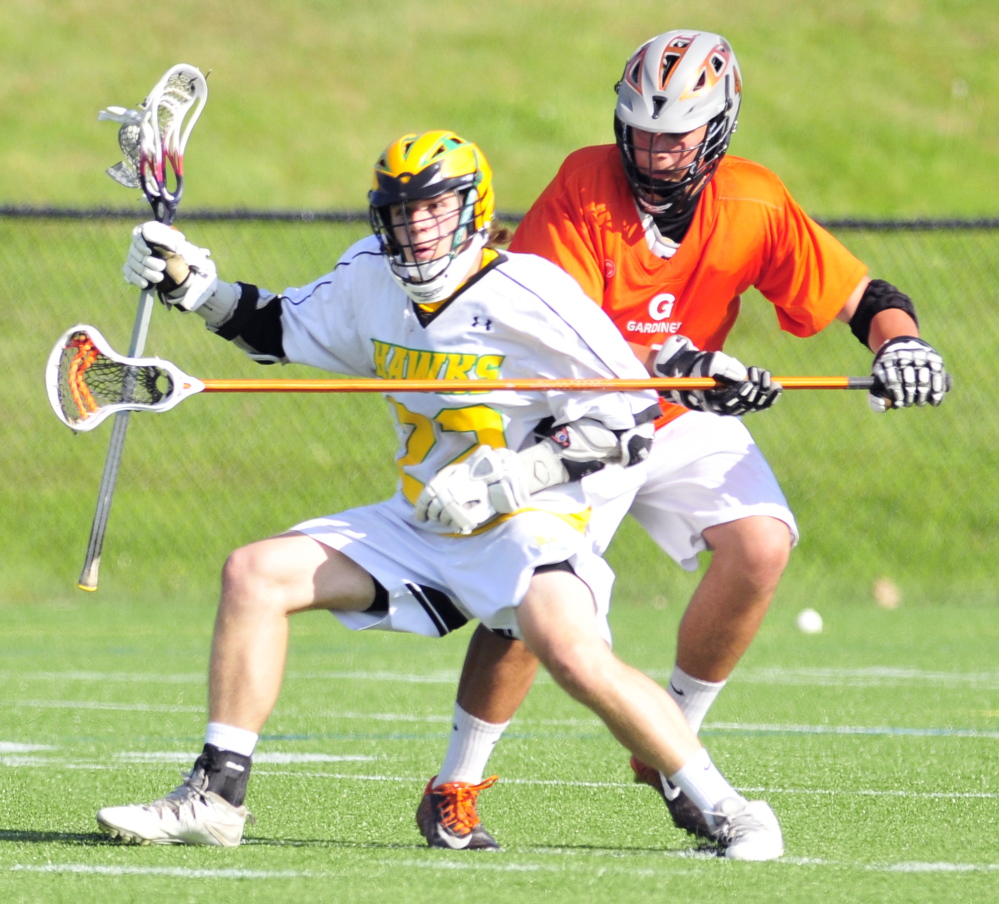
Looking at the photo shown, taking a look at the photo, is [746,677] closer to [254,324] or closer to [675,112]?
[675,112]

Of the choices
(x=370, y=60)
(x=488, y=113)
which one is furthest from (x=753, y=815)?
(x=370, y=60)

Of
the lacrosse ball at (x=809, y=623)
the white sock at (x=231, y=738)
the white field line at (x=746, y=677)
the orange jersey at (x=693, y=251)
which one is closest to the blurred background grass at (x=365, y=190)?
Answer: the lacrosse ball at (x=809, y=623)

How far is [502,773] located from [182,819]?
150 centimetres

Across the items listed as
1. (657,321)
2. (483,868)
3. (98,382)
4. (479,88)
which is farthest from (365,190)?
(483,868)

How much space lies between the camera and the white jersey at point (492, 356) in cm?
385

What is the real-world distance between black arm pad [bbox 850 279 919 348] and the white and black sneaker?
214 centimetres

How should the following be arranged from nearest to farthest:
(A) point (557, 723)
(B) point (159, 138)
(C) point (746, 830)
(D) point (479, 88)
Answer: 1. (C) point (746, 830)
2. (B) point (159, 138)
3. (A) point (557, 723)
4. (D) point (479, 88)

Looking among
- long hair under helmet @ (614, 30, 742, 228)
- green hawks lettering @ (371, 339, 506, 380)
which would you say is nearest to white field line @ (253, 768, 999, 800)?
green hawks lettering @ (371, 339, 506, 380)

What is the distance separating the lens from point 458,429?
3916mm

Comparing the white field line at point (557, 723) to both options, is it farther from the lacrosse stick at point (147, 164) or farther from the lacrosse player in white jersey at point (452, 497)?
the lacrosse player in white jersey at point (452, 497)

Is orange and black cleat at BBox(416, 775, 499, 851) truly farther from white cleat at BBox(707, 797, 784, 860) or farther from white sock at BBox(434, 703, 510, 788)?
white cleat at BBox(707, 797, 784, 860)

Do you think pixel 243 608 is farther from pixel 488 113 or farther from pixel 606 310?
pixel 488 113

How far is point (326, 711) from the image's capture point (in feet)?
20.2

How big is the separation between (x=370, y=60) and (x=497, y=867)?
18.8 metres
